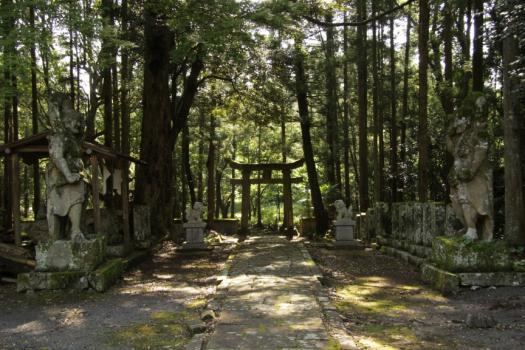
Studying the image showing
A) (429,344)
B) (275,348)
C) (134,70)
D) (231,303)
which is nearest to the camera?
(275,348)

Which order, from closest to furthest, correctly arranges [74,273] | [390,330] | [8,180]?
1. [390,330]
2. [74,273]
3. [8,180]

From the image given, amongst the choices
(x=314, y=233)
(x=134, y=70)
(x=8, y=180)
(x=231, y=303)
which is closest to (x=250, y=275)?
(x=231, y=303)

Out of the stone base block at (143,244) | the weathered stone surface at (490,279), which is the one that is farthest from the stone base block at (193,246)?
the weathered stone surface at (490,279)

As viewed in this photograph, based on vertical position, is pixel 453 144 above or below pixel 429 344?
above

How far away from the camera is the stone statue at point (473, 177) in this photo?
345 inches

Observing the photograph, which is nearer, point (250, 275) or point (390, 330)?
point (390, 330)

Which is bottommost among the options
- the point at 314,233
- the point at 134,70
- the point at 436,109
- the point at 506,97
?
the point at 314,233

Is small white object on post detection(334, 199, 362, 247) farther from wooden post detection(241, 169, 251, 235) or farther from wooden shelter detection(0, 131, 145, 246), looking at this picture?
wooden shelter detection(0, 131, 145, 246)

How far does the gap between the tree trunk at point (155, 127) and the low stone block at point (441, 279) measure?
34.3 feet

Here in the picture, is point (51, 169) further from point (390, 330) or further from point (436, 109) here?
point (436, 109)

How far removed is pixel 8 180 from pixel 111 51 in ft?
21.7

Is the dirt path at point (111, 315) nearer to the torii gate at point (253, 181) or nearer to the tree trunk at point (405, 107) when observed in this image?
the torii gate at point (253, 181)

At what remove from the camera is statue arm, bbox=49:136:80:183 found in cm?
923

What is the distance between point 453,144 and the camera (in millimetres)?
9391
